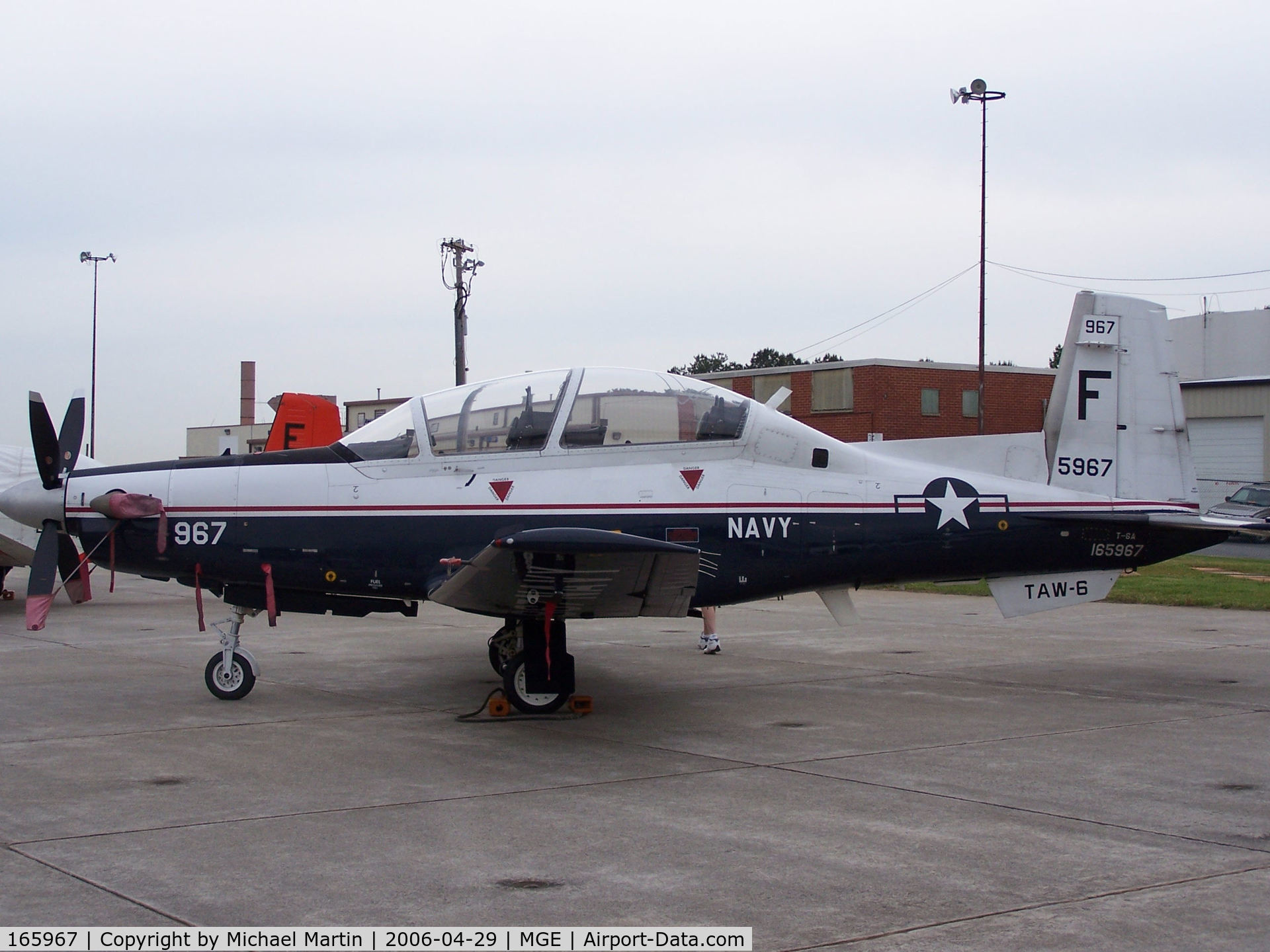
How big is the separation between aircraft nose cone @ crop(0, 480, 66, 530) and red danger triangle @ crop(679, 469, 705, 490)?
470cm

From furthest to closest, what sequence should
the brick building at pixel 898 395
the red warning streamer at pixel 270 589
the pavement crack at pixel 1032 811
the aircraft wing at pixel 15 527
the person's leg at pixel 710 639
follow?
the brick building at pixel 898 395 → the aircraft wing at pixel 15 527 → the person's leg at pixel 710 639 → the red warning streamer at pixel 270 589 → the pavement crack at pixel 1032 811

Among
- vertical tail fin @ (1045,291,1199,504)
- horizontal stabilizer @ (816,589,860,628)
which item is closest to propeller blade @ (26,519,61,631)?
horizontal stabilizer @ (816,589,860,628)

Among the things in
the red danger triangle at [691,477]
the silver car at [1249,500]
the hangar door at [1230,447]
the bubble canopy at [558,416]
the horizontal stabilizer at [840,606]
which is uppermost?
the hangar door at [1230,447]

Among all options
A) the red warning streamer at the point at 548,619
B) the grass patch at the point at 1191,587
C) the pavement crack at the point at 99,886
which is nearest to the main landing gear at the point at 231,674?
the red warning streamer at the point at 548,619

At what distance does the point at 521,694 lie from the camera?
8398mm

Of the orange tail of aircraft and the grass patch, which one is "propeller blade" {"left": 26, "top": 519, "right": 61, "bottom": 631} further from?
the orange tail of aircraft

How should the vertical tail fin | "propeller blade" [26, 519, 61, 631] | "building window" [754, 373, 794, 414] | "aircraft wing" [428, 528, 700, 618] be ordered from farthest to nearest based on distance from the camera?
"building window" [754, 373, 794, 414] < the vertical tail fin < "propeller blade" [26, 519, 61, 631] < "aircraft wing" [428, 528, 700, 618]

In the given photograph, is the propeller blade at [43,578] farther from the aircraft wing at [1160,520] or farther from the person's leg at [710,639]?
the aircraft wing at [1160,520]

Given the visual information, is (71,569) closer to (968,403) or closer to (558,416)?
(558,416)

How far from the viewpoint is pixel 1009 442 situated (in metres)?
9.52

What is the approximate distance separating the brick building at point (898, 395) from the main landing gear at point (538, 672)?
1120 inches

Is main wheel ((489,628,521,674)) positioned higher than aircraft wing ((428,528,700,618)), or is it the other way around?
aircraft wing ((428,528,700,618))

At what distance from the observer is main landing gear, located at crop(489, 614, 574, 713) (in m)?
8.39

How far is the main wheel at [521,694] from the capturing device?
840 cm
